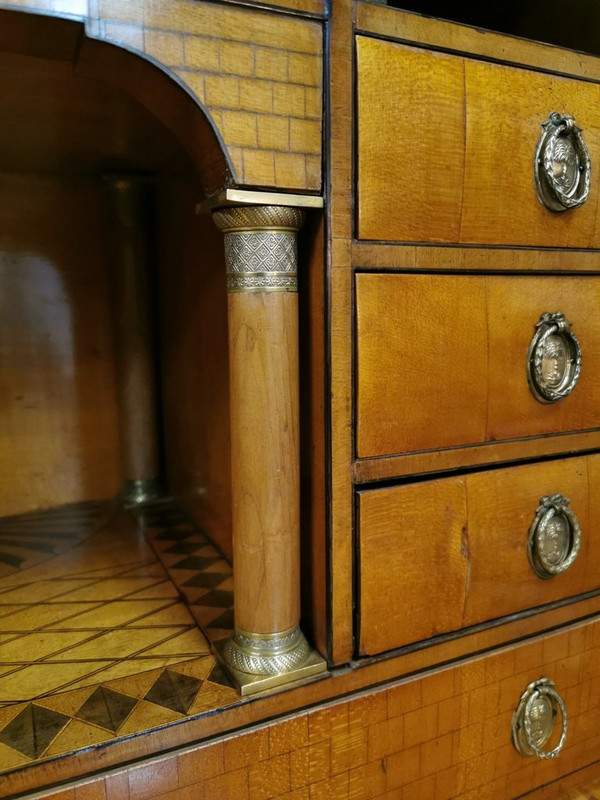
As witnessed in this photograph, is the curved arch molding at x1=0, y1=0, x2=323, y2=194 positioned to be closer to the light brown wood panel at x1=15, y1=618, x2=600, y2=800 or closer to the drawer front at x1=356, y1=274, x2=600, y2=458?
the drawer front at x1=356, y1=274, x2=600, y2=458

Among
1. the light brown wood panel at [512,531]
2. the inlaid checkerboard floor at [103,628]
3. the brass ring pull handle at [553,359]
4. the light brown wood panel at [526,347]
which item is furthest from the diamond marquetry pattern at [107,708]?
the brass ring pull handle at [553,359]

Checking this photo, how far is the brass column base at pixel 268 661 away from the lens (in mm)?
1288

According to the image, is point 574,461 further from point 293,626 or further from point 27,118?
point 27,118

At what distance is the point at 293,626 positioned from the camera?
1350mm

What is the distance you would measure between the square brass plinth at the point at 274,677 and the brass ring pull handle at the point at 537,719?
61 centimetres

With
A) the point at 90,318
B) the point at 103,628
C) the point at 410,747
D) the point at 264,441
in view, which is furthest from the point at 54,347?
the point at 410,747

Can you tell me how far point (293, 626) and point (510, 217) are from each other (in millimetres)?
1028

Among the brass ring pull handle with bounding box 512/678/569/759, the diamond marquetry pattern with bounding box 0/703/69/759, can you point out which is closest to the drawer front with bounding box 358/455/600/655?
the brass ring pull handle with bounding box 512/678/569/759

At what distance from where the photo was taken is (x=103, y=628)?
5.02 feet

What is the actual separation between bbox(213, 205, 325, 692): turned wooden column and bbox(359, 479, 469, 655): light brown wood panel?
15 cm

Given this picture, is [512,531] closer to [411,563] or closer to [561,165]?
[411,563]

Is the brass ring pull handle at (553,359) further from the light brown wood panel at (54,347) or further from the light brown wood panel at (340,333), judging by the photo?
the light brown wood panel at (54,347)

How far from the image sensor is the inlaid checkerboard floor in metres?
1.20

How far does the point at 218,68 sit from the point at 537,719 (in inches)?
66.0
